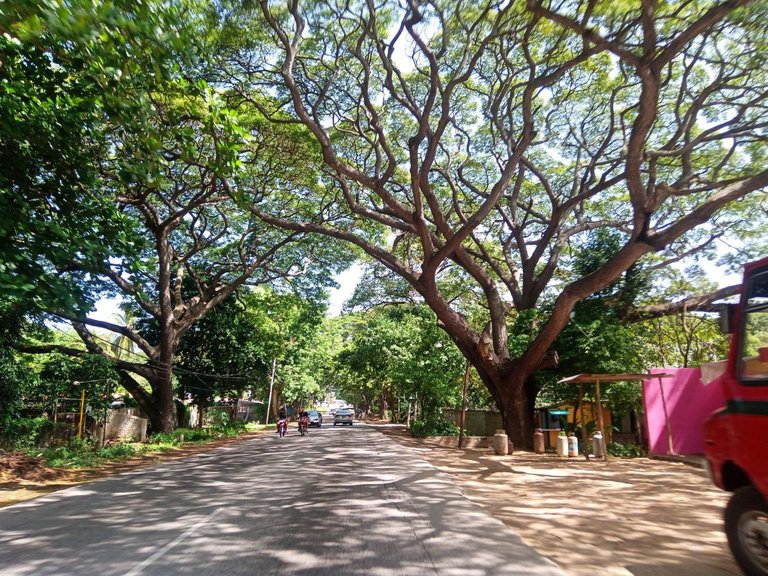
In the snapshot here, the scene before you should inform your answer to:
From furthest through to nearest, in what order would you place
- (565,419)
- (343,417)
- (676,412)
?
(343,417) → (565,419) → (676,412)

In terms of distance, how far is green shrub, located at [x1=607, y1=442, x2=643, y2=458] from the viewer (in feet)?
55.1

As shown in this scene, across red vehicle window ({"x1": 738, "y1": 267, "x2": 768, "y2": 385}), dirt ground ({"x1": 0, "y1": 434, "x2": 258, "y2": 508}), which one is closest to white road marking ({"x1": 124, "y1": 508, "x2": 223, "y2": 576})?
dirt ground ({"x1": 0, "y1": 434, "x2": 258, "y2": 508})

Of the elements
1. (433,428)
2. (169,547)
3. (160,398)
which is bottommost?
(169,547)

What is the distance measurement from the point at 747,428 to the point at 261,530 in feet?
18.0

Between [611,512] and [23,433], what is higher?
[23,433]

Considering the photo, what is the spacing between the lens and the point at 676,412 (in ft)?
49.9

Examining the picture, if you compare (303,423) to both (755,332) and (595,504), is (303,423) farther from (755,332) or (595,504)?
(755,332)

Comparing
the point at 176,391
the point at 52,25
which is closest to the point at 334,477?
the point at 52,25

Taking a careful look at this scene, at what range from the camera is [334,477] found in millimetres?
11555

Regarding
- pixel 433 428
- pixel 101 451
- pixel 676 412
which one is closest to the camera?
pixel 676 412

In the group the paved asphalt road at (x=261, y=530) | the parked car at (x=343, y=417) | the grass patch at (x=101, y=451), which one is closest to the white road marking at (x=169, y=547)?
the paved asphalt road at (x=261, y=530)

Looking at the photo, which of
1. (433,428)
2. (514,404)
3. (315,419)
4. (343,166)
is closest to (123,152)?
(343,166)

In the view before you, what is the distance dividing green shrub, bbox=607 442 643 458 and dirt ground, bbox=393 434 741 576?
8.64ft

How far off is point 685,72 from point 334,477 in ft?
46.8
